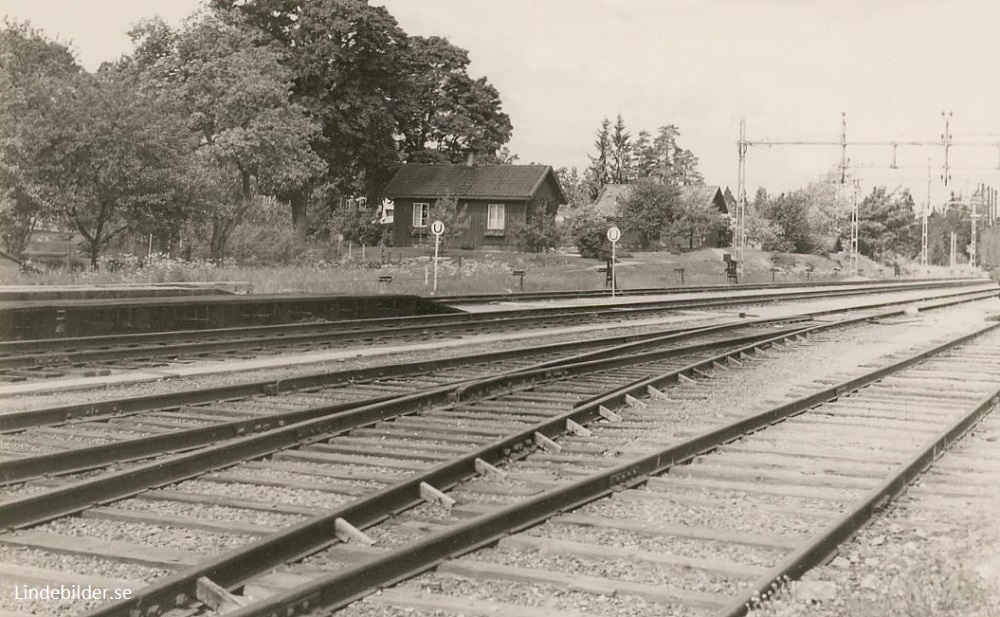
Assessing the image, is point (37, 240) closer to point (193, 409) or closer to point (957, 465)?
point (193, 409)

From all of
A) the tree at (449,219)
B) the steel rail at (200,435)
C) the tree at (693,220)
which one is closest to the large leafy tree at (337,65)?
the tree at (449,219)

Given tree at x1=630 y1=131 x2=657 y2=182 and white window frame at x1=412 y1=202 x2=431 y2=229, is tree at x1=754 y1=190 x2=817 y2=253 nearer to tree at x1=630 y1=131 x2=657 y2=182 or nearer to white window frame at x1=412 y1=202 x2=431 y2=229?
white window frame at x1=412 y1=202 x2=431 y2=229

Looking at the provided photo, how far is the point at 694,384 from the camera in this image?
492 inches

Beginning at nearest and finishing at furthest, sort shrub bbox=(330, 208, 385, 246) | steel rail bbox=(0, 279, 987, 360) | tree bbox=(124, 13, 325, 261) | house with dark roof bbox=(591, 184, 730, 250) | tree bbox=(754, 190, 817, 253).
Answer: steel rail bbox=(0, 279, 987, 360), tree bbox=(124, 13, 325, 261), shrub bbox=(330, 208, 385, 246), house with dark roof bbox=(591, 184, 730, 250), tree bbox=(754, 190, 817, 253)

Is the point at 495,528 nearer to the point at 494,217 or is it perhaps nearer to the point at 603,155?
the point at 494,217

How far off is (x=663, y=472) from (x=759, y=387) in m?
5.28

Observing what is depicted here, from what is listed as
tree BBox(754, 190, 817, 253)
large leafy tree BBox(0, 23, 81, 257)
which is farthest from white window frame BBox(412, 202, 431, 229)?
large leafy tree BBox(0, 23, 81, 257)

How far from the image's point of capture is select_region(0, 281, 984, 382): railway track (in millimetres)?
12711

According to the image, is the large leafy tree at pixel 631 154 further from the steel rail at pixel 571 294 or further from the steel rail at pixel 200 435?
the steel rail at pixel 200 435

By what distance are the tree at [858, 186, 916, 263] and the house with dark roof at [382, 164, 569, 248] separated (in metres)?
38.2

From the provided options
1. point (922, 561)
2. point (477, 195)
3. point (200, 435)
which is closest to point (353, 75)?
point (477, 195)

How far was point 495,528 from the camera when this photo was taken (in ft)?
18.6

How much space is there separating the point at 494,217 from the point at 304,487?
180 ft

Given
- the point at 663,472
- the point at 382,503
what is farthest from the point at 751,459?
the point at 382,503
